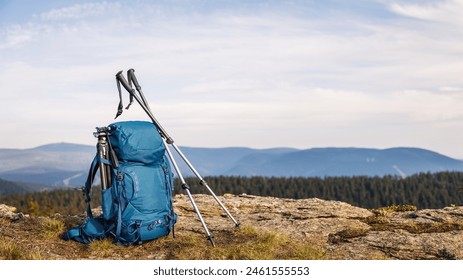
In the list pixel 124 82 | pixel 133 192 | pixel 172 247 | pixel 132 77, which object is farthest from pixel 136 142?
pixel 172 247

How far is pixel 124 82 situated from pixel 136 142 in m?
1.52

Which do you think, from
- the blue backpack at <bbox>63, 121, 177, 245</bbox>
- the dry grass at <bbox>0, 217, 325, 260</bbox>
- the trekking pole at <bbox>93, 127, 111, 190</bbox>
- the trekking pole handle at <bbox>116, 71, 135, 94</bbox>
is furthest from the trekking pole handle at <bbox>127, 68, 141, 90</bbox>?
the dry grass at <bbox>0, 217, 325, 260</bbox>

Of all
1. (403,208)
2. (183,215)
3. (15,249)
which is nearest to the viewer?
(15,249)

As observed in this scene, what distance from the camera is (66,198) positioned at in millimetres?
187750

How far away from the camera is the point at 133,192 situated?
36.4ft

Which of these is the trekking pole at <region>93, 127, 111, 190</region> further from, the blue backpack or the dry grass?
the dry grass

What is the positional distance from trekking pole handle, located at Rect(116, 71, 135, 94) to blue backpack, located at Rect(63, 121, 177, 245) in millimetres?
788

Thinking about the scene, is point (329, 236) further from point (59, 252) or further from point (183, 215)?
point (59, 252)

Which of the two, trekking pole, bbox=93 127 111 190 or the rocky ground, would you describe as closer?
the rocky ground

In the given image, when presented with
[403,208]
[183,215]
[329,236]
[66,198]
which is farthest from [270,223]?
[66,198]

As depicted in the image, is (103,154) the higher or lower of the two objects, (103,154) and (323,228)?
the higher

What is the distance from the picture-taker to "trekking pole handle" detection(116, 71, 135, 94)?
11.5 metres

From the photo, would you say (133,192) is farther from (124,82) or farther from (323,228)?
(323,228)

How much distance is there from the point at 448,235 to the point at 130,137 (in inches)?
317
